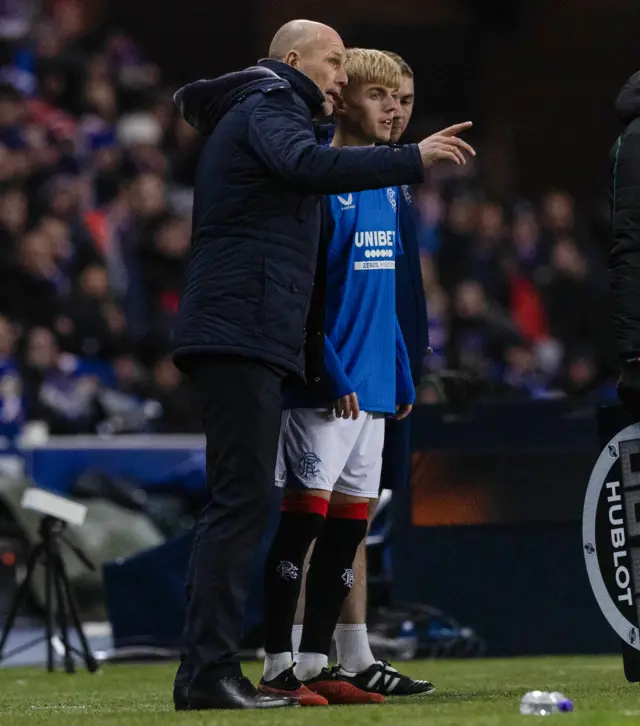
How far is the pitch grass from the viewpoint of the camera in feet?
14.4

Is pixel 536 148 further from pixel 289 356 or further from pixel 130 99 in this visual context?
pixel 289 356

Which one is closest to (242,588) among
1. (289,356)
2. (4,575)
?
(289,356)

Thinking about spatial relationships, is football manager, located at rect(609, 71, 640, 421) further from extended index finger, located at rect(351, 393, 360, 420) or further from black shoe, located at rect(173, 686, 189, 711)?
black shoe, located at rect(173, 686, 189, 711)

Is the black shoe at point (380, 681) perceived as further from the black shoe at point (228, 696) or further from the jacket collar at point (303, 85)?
the jacket collar at point (303, 85)

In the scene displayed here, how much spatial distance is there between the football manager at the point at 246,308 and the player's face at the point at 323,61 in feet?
0.21

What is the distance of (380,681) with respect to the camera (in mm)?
5430

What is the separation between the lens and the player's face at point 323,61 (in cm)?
502

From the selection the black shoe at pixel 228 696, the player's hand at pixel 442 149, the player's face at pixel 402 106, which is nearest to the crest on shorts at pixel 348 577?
the black shoe at pixel 228 696

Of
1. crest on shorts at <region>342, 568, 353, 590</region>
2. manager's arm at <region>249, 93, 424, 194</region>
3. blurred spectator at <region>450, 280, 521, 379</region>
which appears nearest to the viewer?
manager's arm at <region>249, 93, 424, 194</region>

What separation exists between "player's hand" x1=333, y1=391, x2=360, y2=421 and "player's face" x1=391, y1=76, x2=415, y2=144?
99 cm

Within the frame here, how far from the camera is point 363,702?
5215 millimetres

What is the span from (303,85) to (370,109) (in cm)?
61

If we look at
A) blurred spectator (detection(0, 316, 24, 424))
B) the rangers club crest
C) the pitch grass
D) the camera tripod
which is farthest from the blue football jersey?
blurred spectator (detection(0, 316, 24, 424))

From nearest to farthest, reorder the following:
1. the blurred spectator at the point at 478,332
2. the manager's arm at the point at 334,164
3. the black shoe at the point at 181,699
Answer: the manager's arm at the point at 334,164
the black shoe at the point at 181,699
the blurred spectator at the point at 478,332
